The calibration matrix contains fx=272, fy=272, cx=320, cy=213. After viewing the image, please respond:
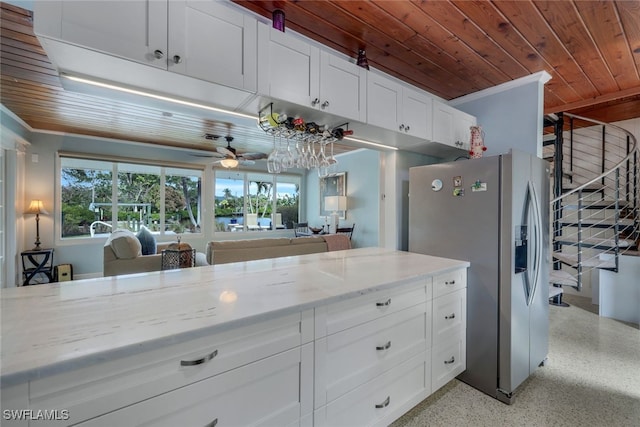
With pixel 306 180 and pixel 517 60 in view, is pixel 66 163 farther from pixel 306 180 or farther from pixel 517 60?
pixel 517 60

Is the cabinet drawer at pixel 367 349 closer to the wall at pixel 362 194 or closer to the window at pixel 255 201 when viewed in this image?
the wall at pixel 362 194

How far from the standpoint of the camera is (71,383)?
72 cm

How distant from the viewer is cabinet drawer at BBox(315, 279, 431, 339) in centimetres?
120

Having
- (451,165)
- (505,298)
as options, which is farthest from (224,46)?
(505,298)

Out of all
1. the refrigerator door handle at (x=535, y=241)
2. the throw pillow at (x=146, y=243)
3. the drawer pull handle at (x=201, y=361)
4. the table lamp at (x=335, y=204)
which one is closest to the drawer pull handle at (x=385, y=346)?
the drawer pull handle at (x=201, y=361)

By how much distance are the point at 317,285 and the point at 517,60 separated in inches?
99.4

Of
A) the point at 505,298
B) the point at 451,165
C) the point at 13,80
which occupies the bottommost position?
the point at 505,298

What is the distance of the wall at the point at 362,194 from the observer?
602 cm

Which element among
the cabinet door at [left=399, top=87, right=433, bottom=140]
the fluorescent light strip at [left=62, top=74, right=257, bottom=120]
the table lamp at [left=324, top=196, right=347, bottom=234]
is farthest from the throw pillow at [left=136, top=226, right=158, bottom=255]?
the cabinet door at [left=399, top=87, right=433, bottom=140]

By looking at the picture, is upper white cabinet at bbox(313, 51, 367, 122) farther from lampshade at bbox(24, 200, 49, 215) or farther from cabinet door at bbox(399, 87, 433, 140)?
lampshade at bbox(24, 200, 49, 215)

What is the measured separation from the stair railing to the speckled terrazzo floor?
2.70 feet

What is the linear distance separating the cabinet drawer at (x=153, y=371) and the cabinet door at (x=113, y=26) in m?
1.12

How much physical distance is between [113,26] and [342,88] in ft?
3.84

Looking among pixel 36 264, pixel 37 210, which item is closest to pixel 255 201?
pixel 37 210
